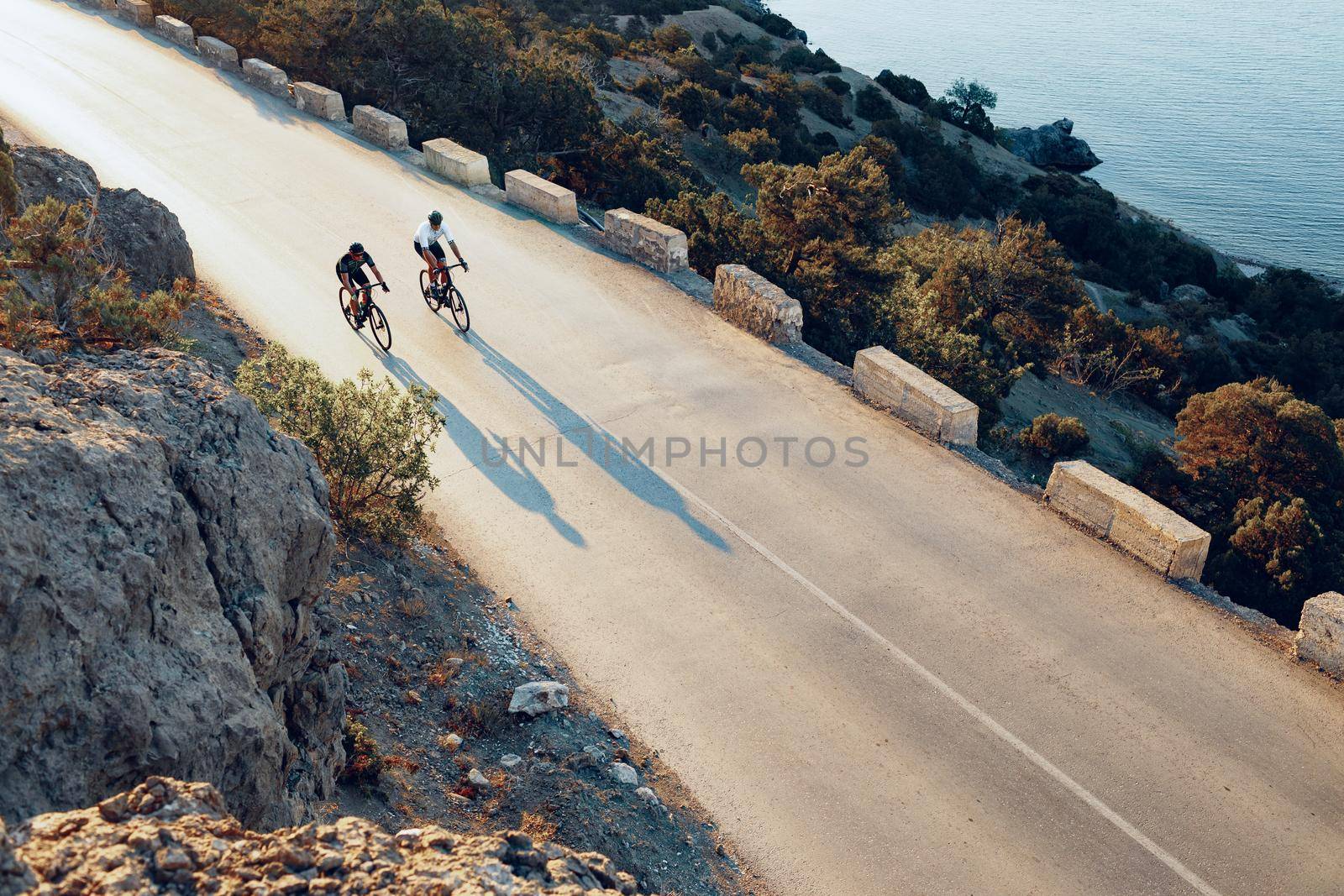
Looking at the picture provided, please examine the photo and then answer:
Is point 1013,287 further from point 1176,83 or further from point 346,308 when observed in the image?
point 1176,83

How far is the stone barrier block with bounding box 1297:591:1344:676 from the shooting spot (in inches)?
340

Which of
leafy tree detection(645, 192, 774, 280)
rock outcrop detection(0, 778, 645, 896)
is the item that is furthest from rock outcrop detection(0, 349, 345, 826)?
leafy tree detection(645, 192, 774, 280)

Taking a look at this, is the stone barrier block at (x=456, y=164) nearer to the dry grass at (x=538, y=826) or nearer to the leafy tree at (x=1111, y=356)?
the dry grass at (x=538, y=826)

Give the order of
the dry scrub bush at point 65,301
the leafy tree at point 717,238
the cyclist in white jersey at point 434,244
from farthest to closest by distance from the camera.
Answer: the leafy tree at point 717,238
the cyclist in white jersey at point 434,244
the dry scrub bush at point 65,301

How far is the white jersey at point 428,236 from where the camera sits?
13164 millimetres

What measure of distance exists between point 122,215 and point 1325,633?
1407cm

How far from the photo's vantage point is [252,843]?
4.02 m

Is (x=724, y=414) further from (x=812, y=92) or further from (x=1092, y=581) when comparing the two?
(x=812, y=92)

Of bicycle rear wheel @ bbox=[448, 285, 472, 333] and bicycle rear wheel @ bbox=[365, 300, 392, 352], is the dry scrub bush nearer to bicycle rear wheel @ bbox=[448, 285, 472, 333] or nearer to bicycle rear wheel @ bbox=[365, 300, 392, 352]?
bicycle rear wheel @ bbox=[365, 300, 392, 352]

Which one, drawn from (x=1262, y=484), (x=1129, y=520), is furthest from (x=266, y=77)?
(x=1262, y=484)

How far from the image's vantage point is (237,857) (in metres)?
3.90

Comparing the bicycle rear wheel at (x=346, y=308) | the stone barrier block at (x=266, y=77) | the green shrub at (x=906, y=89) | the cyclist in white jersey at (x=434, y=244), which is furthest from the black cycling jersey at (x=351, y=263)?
the green shrub at (x=906, y=89)

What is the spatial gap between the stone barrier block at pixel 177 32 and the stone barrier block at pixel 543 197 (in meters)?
13.0

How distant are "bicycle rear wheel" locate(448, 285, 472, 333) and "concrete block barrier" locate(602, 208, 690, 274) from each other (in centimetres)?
334
